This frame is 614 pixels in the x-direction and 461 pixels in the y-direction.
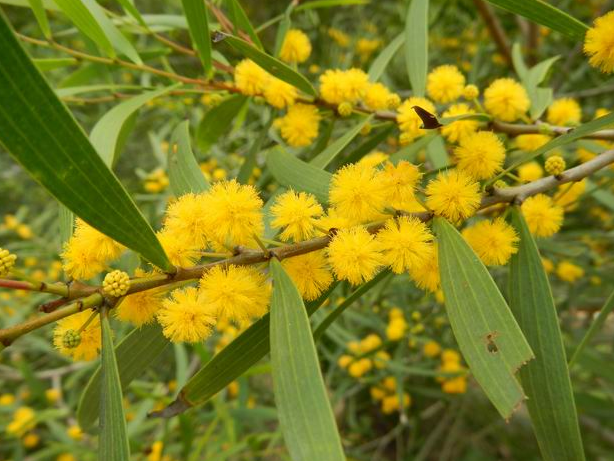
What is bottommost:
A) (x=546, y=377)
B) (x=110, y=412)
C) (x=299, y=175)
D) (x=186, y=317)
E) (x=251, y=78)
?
(x=546, y=377)

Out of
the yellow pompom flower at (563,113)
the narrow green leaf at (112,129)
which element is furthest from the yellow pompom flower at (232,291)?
the yellow pompom flower at (563,113)

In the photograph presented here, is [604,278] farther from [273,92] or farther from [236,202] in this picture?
[236,202]

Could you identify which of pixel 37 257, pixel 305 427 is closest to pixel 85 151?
pixel 305 427

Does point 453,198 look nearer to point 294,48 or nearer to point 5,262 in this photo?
point 5,262

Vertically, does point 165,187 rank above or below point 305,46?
above

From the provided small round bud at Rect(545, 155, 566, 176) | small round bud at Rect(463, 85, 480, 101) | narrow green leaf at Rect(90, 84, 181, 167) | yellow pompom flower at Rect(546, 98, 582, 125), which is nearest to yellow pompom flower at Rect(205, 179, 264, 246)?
narrow green leaf at Rect(90, 84, 181, 167)

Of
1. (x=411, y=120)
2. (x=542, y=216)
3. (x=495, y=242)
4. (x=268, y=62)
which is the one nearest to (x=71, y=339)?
(x=268, y=62)
